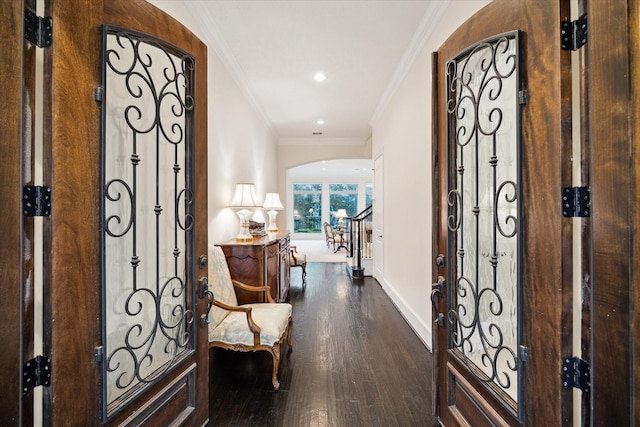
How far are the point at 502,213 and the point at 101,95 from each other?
5.54 ft

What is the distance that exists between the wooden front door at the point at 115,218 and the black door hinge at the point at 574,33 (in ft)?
5.22

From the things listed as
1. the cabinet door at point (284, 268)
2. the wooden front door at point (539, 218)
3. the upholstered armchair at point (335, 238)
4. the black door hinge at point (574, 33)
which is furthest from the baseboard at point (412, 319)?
the upholstered armchair at point (335, 238)

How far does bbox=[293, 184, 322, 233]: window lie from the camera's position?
1351cm

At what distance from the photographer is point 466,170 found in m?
1.57

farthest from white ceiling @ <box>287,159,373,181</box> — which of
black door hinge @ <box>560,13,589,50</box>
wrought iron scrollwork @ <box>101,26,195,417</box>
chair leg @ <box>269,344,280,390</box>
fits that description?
black door hinge @ <box>560,13,589,50</box>

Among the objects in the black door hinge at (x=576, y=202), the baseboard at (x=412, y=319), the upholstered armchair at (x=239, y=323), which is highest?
the black door hinge at (x=576, y=202)

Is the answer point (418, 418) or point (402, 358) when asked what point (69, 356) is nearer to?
point (418, 418)

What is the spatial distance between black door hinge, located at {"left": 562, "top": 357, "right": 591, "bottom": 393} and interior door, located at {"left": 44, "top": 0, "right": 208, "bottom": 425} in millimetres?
1583

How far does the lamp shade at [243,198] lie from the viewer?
3576 mm

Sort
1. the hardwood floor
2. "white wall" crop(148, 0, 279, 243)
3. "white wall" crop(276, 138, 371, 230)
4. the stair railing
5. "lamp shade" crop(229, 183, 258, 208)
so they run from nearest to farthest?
the hardwood floor
"white wall" crop(148, 0, 279, 243)
"lamp shade" crop(229, 183, 258, 208)
the stair railing
"white wall" crop(276, 138, 371, 230)

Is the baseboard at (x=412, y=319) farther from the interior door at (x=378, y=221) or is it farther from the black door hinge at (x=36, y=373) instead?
the black door hinge at (x=36, y=373)

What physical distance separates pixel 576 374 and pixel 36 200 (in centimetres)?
184

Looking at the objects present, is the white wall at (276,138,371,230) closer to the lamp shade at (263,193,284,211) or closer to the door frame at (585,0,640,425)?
the lamp shade at (263,193,284,211)

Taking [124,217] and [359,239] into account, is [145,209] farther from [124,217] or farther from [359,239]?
[359,239]
